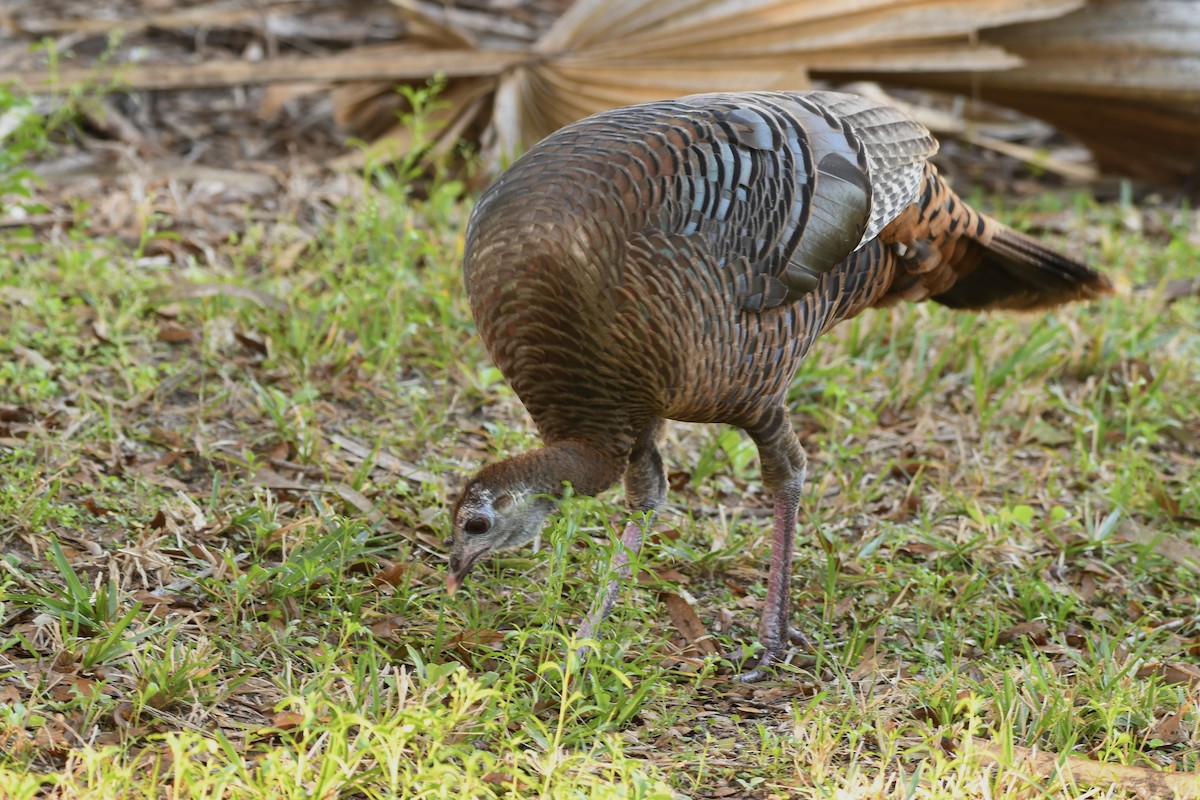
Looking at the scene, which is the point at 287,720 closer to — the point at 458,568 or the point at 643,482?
the point at 458,568

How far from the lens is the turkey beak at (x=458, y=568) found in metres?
3.69

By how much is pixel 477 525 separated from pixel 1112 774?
1687 millimetres

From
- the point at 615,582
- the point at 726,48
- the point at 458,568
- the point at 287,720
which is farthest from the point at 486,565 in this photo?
the point at 726,48

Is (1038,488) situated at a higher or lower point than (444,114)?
lower

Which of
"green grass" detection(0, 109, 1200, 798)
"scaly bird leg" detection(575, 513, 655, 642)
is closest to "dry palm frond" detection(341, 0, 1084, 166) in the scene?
"green grass" detection(0, 109, 1200, 798)

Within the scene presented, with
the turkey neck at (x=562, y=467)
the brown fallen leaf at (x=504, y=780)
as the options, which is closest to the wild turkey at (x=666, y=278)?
the turkey neck at (x=562, y=467)

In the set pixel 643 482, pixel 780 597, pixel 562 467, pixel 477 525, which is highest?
pixel 562 467

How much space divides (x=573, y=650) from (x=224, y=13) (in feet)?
18.5

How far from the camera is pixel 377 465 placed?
182 inches

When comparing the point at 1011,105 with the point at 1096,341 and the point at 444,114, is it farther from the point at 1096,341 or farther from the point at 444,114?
the point at 444,114

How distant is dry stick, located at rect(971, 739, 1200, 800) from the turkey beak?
1.37m

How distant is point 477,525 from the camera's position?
3.64 meters

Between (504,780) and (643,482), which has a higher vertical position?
(643,482)

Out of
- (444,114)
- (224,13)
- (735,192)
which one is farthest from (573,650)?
(224,13)
